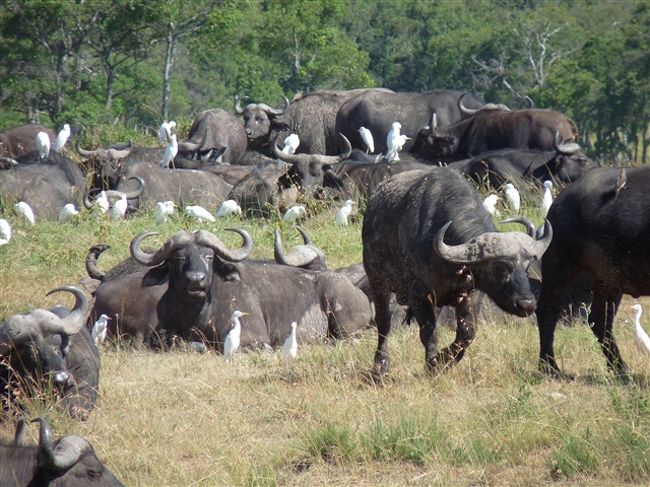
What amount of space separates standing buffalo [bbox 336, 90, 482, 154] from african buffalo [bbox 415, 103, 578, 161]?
5.30 ft

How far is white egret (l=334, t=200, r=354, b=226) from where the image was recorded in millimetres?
14695

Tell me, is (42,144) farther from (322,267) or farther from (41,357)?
(41,357)

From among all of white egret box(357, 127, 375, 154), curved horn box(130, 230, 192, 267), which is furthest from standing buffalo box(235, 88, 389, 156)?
curved horn box(130, 230, 192, 267)

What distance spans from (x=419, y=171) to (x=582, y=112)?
39276 millimetres

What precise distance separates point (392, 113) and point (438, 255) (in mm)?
14664

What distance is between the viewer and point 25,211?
49.0 ft

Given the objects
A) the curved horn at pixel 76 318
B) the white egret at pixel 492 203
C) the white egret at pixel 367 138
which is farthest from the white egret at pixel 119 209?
the curved horn at pixel 76 318

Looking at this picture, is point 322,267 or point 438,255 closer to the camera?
point 438,255

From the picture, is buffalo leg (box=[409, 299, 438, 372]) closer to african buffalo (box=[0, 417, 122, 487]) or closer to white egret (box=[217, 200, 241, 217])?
african buffalo (box=[0, 417, 122, 487])

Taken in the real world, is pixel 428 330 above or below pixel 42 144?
above

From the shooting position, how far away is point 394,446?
6562 millimetres

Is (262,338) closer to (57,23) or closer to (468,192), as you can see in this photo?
(468,192)

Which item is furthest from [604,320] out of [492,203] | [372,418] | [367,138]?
[367,138]

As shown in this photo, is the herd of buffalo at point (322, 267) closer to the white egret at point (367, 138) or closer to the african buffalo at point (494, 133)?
the african buffalo at point (494, 133)
